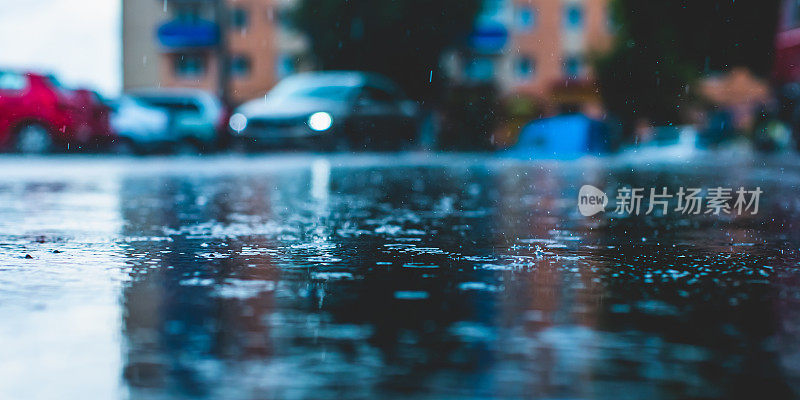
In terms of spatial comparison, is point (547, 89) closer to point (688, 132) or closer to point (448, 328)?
point (688, 132)

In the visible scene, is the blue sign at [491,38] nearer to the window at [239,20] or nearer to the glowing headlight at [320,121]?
the window at [239,20]

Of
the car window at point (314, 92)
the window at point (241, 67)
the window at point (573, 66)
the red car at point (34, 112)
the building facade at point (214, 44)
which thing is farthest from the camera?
the window at point (573, 66)

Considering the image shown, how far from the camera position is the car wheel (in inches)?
1029

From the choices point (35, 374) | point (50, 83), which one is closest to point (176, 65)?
point (50, 83)

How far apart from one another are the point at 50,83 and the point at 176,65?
1801 inches

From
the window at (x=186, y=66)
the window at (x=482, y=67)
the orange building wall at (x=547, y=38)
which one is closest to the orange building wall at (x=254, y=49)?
the window at (x=186, y=66)

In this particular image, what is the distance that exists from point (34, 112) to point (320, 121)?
514 centimetres

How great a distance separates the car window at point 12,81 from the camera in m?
26.1

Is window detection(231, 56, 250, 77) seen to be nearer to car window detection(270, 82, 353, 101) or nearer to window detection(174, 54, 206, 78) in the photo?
window detection(174, 54, 206, 78)

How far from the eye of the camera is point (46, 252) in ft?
23.6

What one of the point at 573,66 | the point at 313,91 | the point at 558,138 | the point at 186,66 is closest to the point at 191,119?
the point at 313,91

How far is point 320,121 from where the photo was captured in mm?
26500

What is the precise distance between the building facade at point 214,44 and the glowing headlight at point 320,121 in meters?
43.7

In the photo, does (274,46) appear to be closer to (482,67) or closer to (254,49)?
(254,49)
